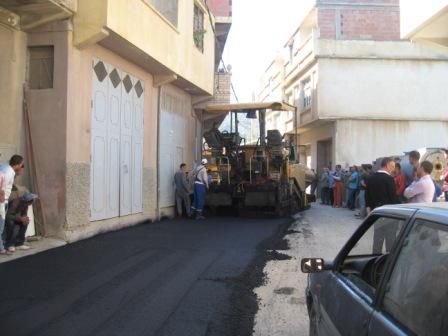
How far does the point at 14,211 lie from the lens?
9.02 m

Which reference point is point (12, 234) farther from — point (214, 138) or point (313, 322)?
point (214, 138)

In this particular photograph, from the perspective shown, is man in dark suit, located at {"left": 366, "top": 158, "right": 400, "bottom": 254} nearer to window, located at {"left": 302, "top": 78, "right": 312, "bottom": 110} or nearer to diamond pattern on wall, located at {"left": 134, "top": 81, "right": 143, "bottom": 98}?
diamond pattern on wall, located at {"left": 134, "top": 81, "right": 143, "bottom": 98}

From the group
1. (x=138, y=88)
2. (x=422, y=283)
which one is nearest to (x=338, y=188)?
(x=138, y=88)

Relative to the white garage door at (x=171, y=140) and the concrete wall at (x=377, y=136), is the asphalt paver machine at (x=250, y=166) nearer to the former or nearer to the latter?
the white garage door at (x=171, y=140)

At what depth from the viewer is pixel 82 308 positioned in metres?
5.70

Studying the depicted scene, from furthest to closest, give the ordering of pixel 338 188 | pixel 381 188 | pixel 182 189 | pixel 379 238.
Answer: pixel 338 188
pixel 182 189
pixel 381 188
pixel 379 238

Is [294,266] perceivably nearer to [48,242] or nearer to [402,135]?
[48,242]

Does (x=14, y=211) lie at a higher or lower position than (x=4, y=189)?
lower

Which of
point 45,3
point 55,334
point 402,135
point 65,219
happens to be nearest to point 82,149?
point 65,219

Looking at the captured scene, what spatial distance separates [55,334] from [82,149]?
622cm

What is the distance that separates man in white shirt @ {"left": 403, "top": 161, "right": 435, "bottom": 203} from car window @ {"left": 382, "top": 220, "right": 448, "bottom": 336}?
4987 millimetres

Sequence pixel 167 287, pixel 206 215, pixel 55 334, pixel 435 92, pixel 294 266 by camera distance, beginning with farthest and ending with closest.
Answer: pixel 435 92 → pixel 206 215 → pixel 294 266 → pixel 167 287 → pixel 55 334

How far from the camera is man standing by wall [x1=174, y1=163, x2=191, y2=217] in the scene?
15750mm

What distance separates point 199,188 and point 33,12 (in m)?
7.16
